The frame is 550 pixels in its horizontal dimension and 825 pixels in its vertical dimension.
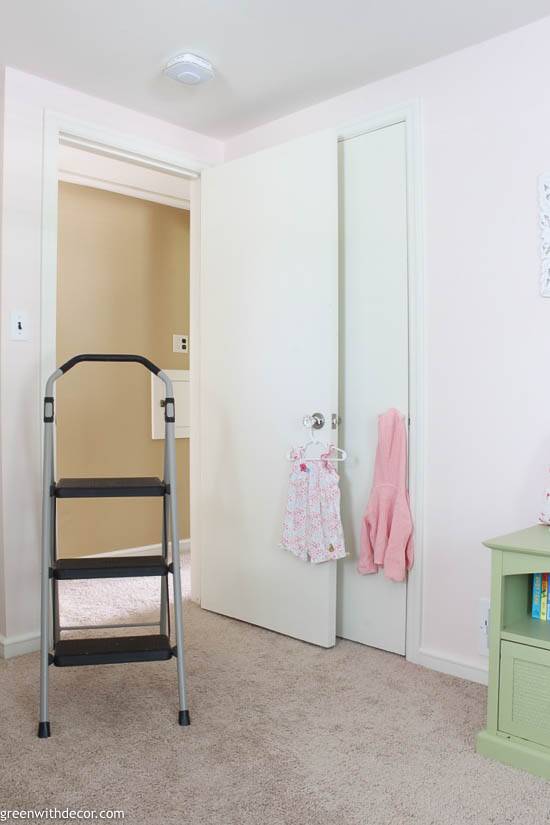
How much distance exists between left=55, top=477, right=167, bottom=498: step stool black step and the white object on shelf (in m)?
2.10

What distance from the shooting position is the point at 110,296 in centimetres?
430

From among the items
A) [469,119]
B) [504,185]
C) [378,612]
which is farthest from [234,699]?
[469,119]

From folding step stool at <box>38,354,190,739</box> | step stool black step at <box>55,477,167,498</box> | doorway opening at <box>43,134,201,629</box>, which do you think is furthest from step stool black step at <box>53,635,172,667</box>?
doorway opening at <box>43,134,201,629</box>

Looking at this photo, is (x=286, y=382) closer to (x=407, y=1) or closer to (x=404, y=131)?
(x=404, y=131)

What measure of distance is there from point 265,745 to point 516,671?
2.48ft

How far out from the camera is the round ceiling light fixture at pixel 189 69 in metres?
2.59

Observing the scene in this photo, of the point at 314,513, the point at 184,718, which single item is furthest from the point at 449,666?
the point at 184,718

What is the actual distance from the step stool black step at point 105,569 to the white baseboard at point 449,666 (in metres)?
1.09

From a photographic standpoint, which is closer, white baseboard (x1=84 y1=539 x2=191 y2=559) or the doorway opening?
the doorway opening

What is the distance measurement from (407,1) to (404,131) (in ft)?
1.87

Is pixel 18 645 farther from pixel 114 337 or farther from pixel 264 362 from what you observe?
pixel 114 337

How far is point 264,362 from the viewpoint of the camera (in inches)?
121

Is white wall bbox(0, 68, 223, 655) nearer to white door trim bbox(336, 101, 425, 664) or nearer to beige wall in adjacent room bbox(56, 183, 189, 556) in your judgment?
beige wall in adjacent room bbox(56, 183, 189, 556)

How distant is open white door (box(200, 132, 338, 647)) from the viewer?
2.86m
